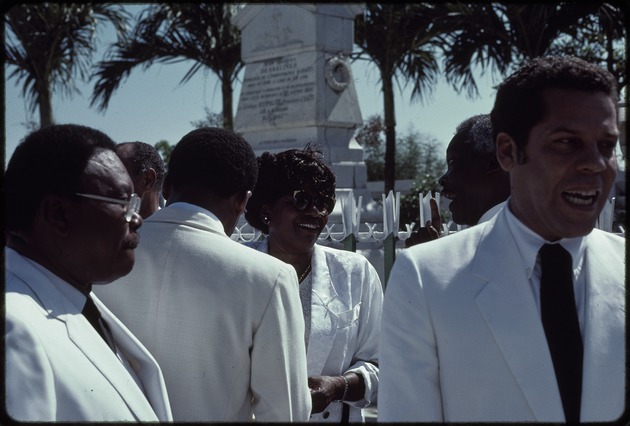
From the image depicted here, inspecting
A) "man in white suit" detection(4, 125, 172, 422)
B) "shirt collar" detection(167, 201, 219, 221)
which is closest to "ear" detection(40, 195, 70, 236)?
"man in white suit" detection(4, 125, 172, 422)

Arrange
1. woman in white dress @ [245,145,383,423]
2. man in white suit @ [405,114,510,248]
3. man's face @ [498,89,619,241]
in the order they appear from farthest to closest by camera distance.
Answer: man in white suit @ [405,114,510,248]
woman in white dress @ [245,145,383,423]
man's face @ [498,89,619,241]

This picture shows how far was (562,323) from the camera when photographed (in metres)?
2.01

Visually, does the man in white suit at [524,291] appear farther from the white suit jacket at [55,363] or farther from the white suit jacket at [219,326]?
the white suit jacket at [55,363]

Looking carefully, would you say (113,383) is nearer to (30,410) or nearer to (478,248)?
(30,410)

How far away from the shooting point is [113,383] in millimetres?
1836

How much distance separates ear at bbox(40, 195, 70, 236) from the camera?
1.91 m

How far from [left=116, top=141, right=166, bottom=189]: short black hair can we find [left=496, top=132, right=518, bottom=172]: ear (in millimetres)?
2273

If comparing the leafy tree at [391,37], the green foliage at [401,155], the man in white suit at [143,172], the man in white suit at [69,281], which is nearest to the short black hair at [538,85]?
the man in white suit at [69,281]

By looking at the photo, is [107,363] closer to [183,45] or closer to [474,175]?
A: [474,175]

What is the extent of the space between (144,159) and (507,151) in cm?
233

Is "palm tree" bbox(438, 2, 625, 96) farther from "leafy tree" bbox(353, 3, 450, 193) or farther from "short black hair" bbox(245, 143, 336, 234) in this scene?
"short black hair" bbox(245, 143, 336, 234)

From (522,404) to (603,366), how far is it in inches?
9.4

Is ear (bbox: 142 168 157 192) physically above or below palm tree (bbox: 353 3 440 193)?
below

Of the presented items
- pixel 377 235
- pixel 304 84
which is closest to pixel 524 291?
pixel 377 235
